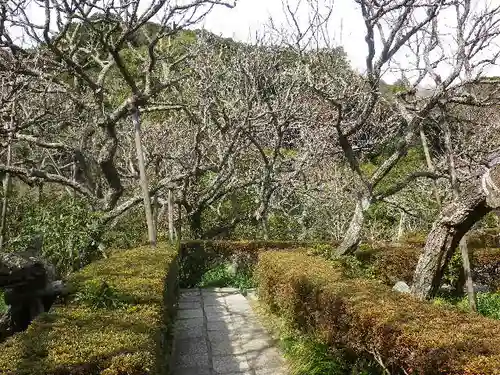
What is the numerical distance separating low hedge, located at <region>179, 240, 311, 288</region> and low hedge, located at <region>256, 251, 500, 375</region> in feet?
15.6

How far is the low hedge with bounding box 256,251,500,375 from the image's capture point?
3277 millimetres

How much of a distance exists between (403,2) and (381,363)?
18.7 feet

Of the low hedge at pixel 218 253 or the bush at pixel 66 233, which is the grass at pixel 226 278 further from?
the bush at pixel 66 233

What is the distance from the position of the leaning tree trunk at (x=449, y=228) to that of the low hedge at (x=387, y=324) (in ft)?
3.55

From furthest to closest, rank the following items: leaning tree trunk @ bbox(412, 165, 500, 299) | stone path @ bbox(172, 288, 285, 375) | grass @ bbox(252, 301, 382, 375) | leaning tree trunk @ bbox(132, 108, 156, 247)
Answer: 1. leaning tree trunk @ bbox(132, 108, 156, 247)
2. stone path @ bbox(172, 288, 285, 375)
3. leaning tree trunk @ bbox(412, 165, 500, 299)
4. grass @ bbox(252, 301, 382, 375)

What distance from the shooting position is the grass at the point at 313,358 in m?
4.73

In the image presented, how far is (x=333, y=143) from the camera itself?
14.5 meters

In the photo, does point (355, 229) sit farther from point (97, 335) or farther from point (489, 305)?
point (97, 335)

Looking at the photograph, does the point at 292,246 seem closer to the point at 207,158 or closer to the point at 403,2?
the point at 207,158

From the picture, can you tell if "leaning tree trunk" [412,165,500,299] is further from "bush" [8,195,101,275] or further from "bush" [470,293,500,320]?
"bush" [8,195,101,275]

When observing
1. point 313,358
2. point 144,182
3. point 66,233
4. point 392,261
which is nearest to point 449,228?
point 313,358

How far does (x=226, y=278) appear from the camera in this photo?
11078 millimetres

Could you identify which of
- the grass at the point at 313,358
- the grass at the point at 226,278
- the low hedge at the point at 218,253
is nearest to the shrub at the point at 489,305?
the grass at the point at 313,358

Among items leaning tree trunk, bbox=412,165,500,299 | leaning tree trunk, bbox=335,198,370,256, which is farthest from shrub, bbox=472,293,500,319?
leaning tree trunk, bbox=412,165,500,299
